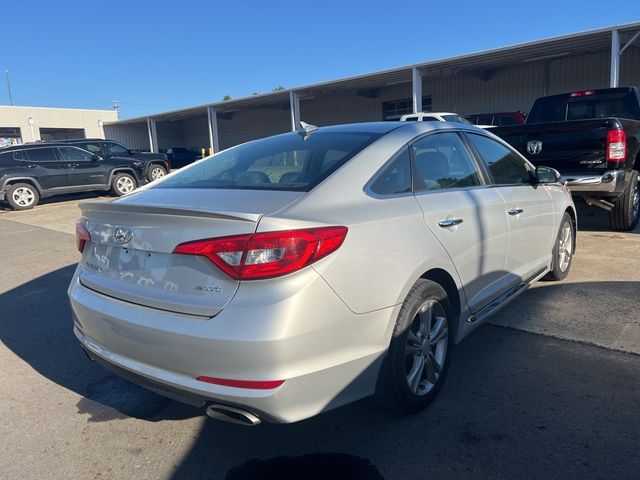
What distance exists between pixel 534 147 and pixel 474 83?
66.3ft

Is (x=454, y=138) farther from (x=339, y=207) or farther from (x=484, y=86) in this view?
(x=484, y=86)

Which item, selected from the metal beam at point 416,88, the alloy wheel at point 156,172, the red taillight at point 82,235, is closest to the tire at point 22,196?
the alloy wheel at point 156,172

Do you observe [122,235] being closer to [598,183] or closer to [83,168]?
[598,183]

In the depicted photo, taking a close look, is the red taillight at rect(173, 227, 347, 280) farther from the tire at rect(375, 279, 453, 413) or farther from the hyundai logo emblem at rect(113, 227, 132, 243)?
the tire at rect(375, 279, 453, 413)

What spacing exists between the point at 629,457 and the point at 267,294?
1.90 metres

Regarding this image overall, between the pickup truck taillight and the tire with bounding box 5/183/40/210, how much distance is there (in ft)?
45.8

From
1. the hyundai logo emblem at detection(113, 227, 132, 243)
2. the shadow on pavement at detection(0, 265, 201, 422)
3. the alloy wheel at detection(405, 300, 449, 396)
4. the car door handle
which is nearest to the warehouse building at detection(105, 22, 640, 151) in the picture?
the car door handle

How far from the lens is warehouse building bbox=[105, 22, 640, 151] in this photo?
1859 cm

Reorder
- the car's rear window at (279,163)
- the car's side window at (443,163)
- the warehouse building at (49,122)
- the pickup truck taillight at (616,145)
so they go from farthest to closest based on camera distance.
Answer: the warehouse building at (49,122)
the pickup truck taillight at (616,145)
the car's side window at (443,163)
the car's rear window at (279,163)

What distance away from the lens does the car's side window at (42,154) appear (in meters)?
14.3

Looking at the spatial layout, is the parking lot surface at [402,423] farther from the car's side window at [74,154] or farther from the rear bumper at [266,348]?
the car's side window at [74,154]

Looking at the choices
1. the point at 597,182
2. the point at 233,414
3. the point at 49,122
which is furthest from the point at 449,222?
the point at 49,122

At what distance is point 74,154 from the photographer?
584 inches

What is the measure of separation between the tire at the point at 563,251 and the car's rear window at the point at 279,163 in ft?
8.89
